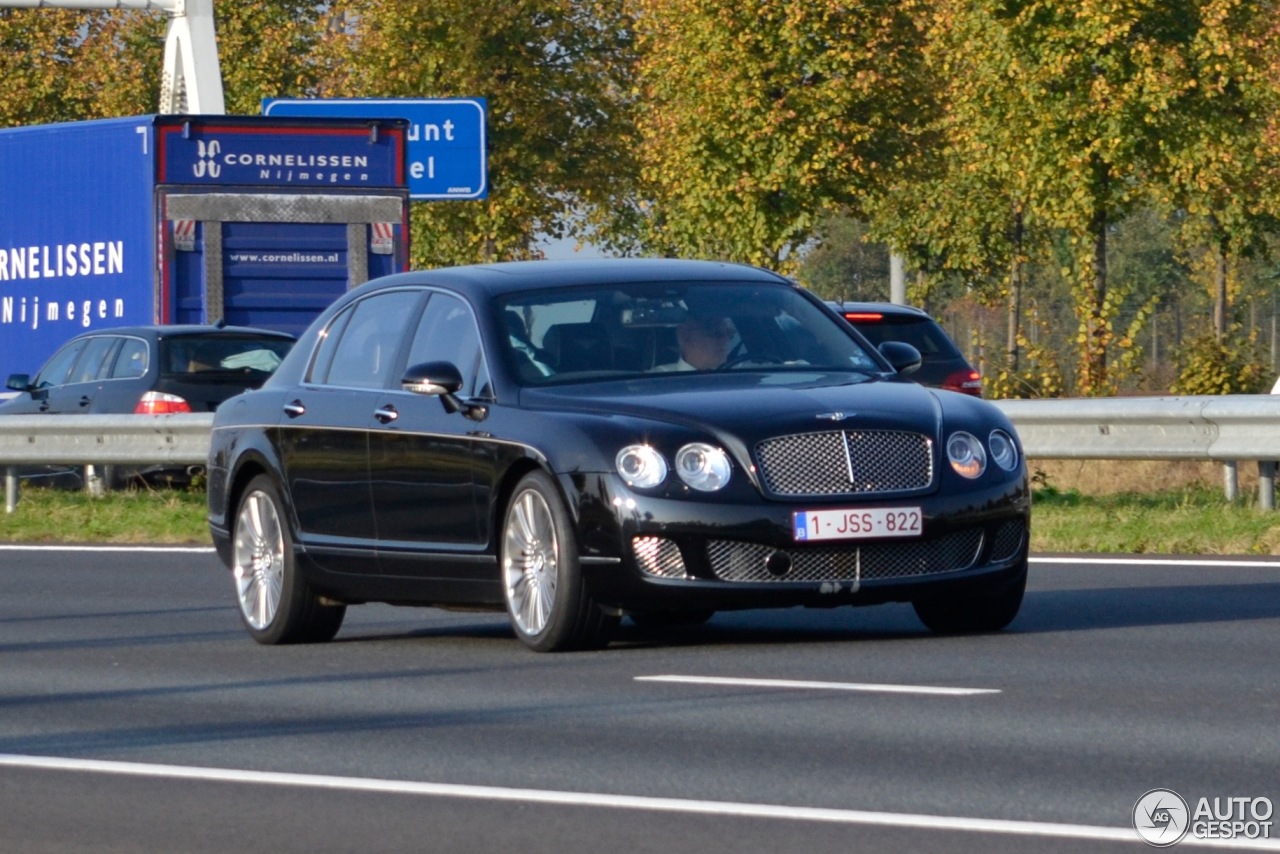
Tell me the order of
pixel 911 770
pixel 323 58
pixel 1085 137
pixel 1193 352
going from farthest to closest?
pixel 323 58 → pixel 1085 137 → pixel 1193 352 → pixel 911 770

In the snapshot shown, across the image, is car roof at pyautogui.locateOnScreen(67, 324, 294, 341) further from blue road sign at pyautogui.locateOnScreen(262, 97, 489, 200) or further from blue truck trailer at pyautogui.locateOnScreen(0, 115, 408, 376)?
blue road sign at pyautogui.locateOnScreen(262, 97, 489, 200)

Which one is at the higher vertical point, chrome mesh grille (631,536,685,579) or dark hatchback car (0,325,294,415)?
dark hatchback car (0,325,294,415)

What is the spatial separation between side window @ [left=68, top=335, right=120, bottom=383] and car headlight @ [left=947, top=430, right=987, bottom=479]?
43.0ft

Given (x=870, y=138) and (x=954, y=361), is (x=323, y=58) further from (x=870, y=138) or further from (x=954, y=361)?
(x=954, y=361)

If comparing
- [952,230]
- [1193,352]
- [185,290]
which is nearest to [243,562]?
[185,290]

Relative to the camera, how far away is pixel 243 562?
1194 centimetres

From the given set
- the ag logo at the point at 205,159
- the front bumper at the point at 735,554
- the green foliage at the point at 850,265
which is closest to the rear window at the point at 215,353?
the ag logo at the point at 205,159

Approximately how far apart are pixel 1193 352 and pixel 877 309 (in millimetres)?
8380

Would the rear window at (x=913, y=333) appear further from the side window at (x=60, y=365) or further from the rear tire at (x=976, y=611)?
the rear tire at (x=976, y=611)

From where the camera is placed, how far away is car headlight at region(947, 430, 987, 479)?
33.0ft

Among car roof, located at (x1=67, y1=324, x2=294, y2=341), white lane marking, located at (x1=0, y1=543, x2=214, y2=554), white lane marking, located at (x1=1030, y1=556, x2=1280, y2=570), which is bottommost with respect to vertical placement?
white lane marking, located at (x1=0, y1=543, x2=214, y2=554)

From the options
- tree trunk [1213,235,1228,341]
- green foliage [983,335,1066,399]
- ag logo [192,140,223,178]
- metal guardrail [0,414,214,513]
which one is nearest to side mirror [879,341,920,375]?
metal guardrail [0,414,214,513]

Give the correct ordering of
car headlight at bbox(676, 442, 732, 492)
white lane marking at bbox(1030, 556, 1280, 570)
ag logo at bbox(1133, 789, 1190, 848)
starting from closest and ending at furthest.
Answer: ag logo at bbox(1133, 789, 1190, 848) → car headlight at bbox(676, 442, 732, 492) → white lane marking at bbox(1030, 556, 1280, 570)

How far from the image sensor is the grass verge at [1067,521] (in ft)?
49.2
